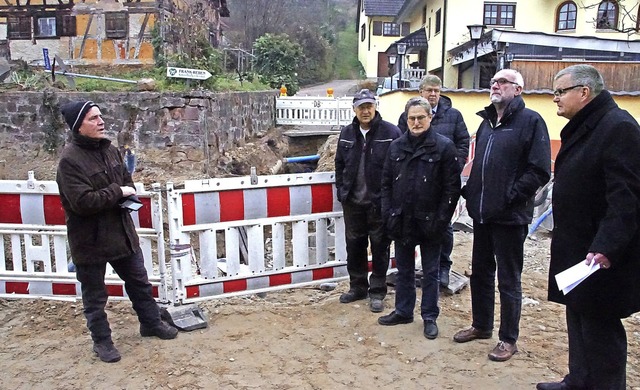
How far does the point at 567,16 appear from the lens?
23219 mm

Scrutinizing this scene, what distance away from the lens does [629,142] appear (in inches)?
109

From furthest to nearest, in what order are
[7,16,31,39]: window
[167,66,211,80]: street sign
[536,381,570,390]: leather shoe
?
[7,16,31,39]: window, [167,66,211,80]: street sign, [536,381,570,390]: leather shoe

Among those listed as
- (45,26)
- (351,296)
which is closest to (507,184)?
(351,296)

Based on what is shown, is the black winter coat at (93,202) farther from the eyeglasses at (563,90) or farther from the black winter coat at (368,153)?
the eyeglasses at (563,90)

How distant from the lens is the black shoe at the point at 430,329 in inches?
164

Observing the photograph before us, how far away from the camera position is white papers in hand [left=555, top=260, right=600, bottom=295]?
2811mm

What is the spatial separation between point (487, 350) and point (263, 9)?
3852 centimetres

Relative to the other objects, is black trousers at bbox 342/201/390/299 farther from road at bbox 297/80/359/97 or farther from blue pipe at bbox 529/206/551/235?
road at bbox 297/80/359/97

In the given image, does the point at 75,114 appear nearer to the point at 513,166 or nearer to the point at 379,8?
the point at 513,166

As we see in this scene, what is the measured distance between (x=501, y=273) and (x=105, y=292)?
9.04 ft

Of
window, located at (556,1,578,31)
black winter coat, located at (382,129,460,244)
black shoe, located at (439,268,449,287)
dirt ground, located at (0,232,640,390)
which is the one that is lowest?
dirt ground, located at (0,232,640,390)

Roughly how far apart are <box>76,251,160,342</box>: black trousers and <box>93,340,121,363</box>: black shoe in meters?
0.04

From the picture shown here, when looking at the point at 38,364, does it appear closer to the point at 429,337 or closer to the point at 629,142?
the point at 429,337

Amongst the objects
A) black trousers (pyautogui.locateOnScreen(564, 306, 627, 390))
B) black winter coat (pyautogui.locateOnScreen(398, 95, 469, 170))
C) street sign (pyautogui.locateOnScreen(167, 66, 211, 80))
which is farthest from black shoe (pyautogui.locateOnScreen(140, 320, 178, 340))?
street sign (pyautogui.locateOnScreen(167, 66, 211, 80))
